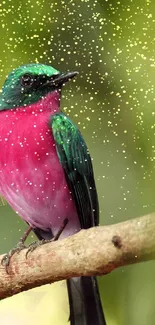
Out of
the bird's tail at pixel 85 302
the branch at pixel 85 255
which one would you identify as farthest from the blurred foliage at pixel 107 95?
the branch at pixel 85 255

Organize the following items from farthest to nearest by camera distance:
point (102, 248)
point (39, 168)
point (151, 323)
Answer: point (39, 168) < point (151, 323) < point (102, 248)

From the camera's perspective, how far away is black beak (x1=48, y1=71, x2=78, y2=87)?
2.47ft

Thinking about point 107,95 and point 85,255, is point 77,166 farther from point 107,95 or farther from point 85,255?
point 85,255

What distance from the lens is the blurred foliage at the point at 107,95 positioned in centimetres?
75

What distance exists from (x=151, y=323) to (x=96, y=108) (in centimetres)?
26

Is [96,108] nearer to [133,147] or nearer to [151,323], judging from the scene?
[133,147]

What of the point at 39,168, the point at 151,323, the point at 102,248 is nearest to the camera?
the point at 102,248

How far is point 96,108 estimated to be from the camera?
2.61 feet

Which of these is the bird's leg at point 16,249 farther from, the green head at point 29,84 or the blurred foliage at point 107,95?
the green head at point 29,84

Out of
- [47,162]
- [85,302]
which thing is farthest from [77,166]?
[85,302]

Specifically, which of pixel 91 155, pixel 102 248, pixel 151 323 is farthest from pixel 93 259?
pixel 91 155

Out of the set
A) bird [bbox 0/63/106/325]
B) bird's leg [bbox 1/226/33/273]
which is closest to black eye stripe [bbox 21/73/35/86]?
bird [bbox 0/63/106/325]

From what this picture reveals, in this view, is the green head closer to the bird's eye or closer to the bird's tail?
the bird's eye

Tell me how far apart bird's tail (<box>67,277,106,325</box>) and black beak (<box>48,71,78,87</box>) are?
234 millimetres
